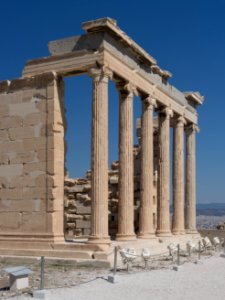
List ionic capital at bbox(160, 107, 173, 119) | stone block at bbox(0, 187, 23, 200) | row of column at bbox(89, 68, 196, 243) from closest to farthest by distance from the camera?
row of column at bbox(89, 68, 196, 243) < stone block at bbox(0, 187, 23, 200) < ionic capital at bbox(160, 107, 173, 119)

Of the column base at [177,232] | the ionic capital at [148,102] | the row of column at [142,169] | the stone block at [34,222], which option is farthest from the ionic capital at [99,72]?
the column base at [177,232]

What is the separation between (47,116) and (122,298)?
1045 cm

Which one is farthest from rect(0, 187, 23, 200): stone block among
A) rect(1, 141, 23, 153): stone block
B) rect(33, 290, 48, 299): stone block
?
rect(33, 290, 48, 299): stone block

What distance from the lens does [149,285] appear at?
49.6 ft

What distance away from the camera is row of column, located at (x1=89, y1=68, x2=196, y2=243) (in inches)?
825

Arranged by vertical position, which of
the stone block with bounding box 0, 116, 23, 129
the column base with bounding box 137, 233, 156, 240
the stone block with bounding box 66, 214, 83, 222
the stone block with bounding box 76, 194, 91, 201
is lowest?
the column base with bounding box 137, 233, 156, 240

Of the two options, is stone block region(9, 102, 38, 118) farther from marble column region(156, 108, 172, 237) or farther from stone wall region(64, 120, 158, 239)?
marble column region(156, 108, 172, 237)

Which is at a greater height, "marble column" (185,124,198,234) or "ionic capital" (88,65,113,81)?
"ionic capital" (88,65,113,81)

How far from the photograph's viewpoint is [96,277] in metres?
16.4

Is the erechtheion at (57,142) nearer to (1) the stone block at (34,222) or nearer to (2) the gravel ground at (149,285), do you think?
(1) the stone block at (34,222)

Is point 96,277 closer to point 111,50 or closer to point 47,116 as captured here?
point 47,116

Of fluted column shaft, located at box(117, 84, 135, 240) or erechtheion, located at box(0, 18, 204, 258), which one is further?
fluted column shaft, located at box(117, 84, 135, 240)

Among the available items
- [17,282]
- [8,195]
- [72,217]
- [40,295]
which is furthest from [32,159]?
[40,295]

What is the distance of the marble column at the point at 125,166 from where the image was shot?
23.2 m
